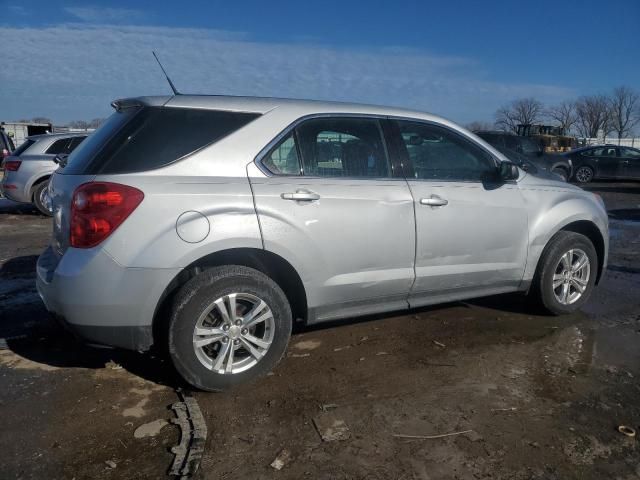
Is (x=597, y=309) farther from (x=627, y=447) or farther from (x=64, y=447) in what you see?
(x=64, y=447)

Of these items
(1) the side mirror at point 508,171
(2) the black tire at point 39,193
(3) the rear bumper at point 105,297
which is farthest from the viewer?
(2) the black tire at point 39,193

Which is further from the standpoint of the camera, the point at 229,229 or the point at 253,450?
the point at 229,229

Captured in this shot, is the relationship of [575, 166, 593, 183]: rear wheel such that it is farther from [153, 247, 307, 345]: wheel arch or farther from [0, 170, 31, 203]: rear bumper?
[153, 247, 307, 345]: wheel arch

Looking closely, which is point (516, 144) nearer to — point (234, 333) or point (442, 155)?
point (442, 155)

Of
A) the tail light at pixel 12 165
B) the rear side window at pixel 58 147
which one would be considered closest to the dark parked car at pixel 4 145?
the tail light at pixel 12 165

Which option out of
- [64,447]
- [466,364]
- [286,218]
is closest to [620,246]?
[466,364]

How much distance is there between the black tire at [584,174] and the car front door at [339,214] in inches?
766

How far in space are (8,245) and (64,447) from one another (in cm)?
606

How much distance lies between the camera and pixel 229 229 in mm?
3160

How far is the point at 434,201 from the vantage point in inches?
154

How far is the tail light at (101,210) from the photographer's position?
2.97 meters

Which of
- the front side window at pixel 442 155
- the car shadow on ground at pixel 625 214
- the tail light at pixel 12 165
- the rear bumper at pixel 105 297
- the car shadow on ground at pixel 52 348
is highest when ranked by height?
the tail light at pixel 12 165

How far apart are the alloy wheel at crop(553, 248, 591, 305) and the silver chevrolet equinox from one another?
→ 0.59 m

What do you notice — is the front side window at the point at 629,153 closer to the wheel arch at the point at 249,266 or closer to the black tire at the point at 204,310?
the wheel arch at the point at 249,266
